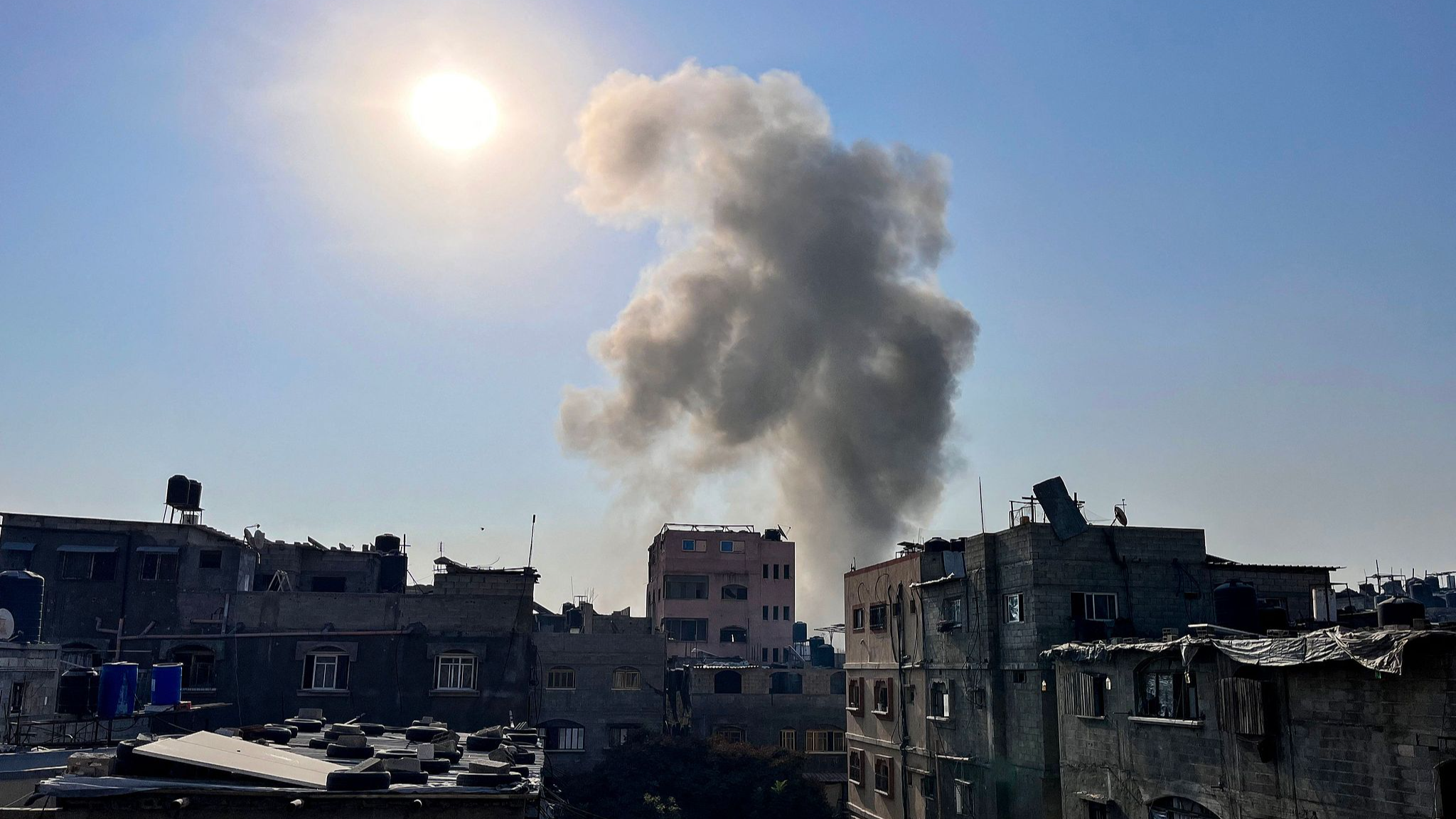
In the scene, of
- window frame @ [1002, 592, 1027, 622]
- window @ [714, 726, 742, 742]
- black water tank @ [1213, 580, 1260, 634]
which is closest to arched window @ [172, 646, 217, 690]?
window @ [714, 726, 742, 742]

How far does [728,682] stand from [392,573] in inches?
797

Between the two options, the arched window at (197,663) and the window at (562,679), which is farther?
the window at (562,679)

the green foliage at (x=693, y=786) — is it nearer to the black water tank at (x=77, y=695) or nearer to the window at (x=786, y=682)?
the window at (x=786, y=682)

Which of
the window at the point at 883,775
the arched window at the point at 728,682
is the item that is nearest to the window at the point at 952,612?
the window at the point at 883,775

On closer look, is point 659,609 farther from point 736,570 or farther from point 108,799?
point 108,799

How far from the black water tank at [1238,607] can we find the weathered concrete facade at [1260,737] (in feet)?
15.5

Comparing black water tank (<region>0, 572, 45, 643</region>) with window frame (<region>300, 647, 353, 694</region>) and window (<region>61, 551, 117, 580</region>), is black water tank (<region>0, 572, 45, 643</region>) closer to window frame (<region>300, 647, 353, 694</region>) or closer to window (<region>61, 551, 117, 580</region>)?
window (<region>61, 551, 117, 580</region>)

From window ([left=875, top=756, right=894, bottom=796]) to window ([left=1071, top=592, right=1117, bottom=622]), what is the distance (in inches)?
571

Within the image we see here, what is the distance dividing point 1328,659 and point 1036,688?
14003mm

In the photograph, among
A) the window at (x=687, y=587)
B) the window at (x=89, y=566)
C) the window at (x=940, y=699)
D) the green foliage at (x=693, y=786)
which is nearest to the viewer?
the window at (x=940, y=699)

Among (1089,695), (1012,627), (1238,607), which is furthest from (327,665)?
(1238,607)

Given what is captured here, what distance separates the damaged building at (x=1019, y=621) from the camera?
34.8 meters

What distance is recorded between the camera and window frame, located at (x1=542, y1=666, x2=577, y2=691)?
188 feet

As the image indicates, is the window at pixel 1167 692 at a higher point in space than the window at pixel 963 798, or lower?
higher
